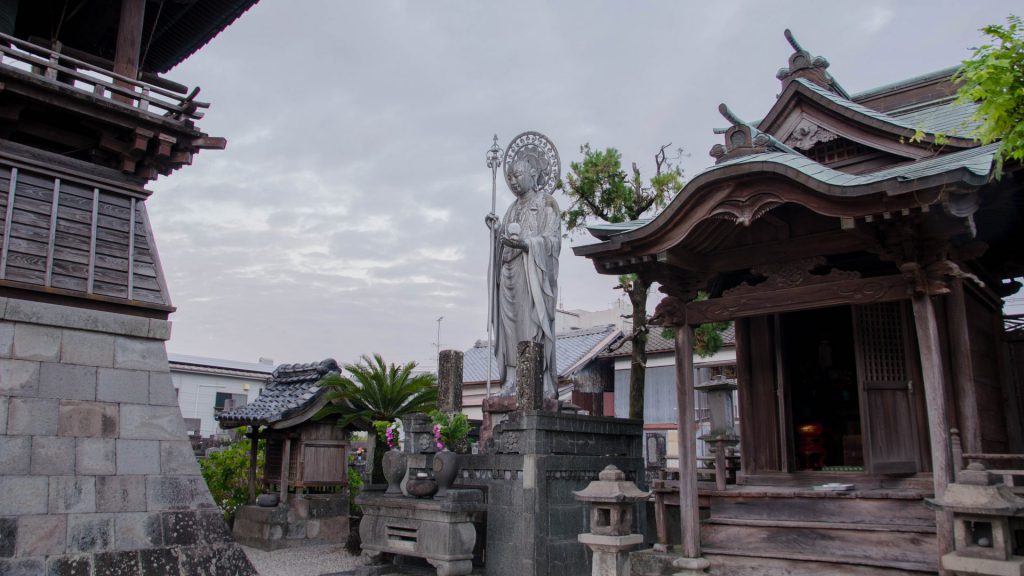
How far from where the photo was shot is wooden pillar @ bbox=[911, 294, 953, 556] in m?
6.87

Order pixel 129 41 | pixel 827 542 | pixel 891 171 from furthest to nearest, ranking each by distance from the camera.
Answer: pixel 129 41
pixel 891 171
pixel 827 542

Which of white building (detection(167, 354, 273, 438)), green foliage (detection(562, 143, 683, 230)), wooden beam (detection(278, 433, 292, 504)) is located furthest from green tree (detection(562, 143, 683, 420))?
white building (detection(167, 354, 273, 438))

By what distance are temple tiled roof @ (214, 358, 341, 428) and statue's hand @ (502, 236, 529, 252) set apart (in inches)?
225

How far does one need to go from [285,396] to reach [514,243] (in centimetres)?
708

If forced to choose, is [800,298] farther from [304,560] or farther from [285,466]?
[285,466]

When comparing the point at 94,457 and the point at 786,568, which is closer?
the point at 786,568

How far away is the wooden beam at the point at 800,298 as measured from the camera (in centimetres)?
786

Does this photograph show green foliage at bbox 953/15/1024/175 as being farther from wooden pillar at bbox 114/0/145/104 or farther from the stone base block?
the stone base block

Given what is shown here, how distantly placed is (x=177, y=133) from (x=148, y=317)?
113 inches

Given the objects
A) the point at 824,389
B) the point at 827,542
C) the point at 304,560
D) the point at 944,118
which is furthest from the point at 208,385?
the point at 944,118

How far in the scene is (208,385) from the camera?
33406mm

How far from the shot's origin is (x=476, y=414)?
99.7 feet

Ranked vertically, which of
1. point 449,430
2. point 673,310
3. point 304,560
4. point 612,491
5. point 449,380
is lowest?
point 304,560

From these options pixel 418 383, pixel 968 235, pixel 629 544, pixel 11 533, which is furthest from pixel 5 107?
pixel 968 235
